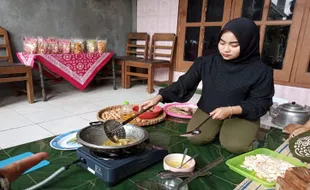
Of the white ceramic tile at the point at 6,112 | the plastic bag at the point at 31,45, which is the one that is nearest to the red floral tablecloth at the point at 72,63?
the plastic bag at the point at 31,45

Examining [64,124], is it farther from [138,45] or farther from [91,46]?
[138,45]

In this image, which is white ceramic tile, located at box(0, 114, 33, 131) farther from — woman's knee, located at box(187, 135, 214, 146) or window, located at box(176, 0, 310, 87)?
window, located at box(176, 0, 310, 87)

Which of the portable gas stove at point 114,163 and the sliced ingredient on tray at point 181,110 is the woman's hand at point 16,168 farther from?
the sliced ingredient on tray at point 181,110

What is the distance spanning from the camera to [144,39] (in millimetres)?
3412

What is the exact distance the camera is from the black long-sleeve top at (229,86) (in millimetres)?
1138

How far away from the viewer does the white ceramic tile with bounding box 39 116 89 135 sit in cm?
161

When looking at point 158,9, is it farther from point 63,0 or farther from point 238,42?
point 238,42

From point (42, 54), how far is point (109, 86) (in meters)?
1.12

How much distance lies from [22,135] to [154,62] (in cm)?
173

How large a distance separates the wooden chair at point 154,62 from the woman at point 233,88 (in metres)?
1.53

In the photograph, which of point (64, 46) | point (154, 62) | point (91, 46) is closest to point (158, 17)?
point (154, 62)

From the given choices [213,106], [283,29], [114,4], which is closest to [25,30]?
[114,4]

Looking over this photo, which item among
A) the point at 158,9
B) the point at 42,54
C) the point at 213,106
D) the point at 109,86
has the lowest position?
the point at 109,86

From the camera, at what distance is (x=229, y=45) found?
1.10 m
